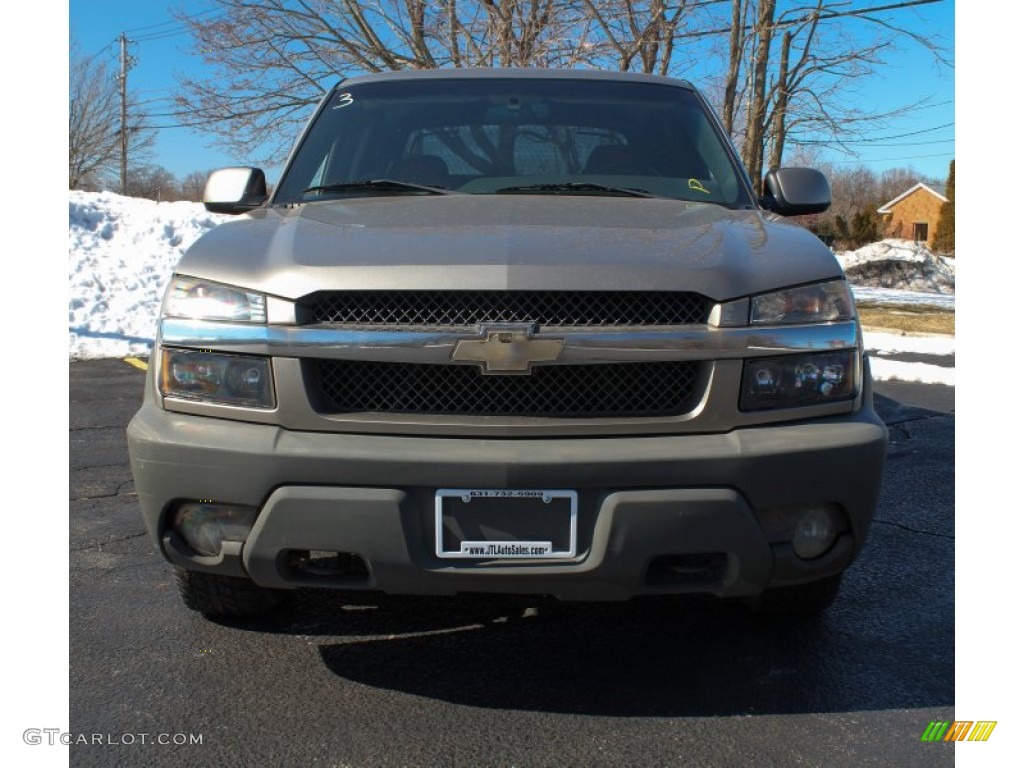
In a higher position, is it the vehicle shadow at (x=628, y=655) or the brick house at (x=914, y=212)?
the brick house at (x=914, y=212)

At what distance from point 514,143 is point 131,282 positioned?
9457 mm

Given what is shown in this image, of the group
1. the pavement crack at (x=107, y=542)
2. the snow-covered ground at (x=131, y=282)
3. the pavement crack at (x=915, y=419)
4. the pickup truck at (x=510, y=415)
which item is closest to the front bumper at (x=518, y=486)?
the pickup truck at (x=510, y=415)

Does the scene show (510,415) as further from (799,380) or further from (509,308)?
(799,380)

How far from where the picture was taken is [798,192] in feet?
12.5

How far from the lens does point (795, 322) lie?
2529 millimetres

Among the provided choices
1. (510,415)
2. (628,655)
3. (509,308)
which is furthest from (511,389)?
(628,655)

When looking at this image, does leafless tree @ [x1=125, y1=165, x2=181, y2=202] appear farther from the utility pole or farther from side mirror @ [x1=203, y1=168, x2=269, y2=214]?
side mirror @ [x1=203, y1=168, x2=269, y2=214]

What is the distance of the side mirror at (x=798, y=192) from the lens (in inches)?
149

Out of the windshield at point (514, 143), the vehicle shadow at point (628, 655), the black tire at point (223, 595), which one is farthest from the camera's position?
the windshield at point (514, 143)

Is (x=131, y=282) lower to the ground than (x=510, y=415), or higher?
higher

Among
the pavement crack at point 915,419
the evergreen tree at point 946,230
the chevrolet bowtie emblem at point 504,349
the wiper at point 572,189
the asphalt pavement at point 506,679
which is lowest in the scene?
the asphalt pavement at point 506,679

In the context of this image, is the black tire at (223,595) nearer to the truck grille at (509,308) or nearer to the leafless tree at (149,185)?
the truck grille at (509,308)
